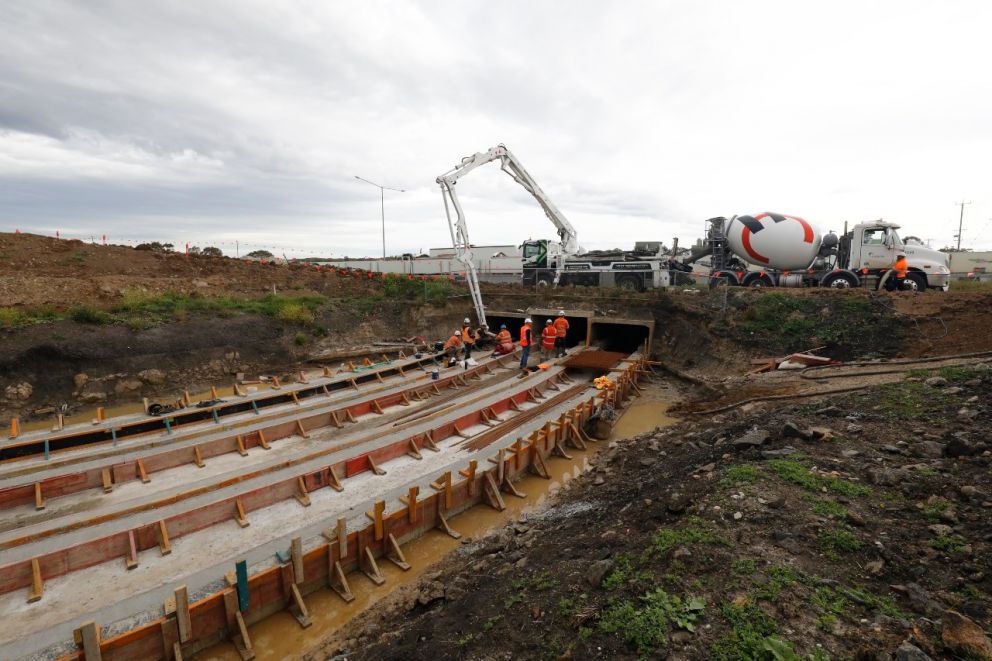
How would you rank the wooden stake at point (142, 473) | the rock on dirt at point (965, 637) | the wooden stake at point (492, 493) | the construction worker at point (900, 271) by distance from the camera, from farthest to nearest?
the construction worker at point (900, 271) → the wooden stake at point (492, 493) → the wooden stake at point (142, 473) → the rock on dirt at point (965, 637)

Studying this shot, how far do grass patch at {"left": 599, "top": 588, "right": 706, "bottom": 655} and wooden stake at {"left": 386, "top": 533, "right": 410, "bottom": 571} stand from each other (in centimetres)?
347

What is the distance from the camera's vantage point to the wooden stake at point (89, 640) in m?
3.96

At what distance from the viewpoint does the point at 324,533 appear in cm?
591

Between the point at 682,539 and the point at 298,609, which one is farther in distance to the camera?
the point at 298,609

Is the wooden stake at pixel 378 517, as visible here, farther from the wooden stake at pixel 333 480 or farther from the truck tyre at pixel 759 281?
the truck tyre at pixel 759 281

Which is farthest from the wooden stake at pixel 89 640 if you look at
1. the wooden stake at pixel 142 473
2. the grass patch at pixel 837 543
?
the grass patch at pixel 837 543

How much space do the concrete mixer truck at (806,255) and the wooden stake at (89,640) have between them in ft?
64.4

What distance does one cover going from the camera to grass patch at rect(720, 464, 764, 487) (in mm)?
5160

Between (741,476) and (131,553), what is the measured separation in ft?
23.9

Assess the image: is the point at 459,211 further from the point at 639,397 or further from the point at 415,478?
the point at 415,478

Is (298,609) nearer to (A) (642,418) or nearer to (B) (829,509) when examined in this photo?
(B) (829,509)

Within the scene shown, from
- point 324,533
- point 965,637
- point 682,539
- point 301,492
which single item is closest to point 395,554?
point 324,533

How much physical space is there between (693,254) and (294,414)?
1710cm

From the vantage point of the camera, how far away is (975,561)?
11.8 feet
